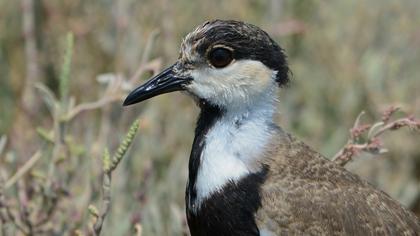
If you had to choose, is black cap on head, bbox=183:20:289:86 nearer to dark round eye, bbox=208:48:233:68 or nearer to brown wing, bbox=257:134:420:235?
dark round eye, bbox=208:48:233:68

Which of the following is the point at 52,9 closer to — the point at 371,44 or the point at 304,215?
the point at 371,44

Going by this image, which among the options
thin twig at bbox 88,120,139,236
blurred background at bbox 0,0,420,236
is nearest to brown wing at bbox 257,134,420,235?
thin twig at bbox 88,120,139,236

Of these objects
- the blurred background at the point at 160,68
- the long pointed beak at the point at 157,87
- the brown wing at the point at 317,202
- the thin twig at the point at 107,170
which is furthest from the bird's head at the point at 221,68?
the blurred background at the point at 160,68

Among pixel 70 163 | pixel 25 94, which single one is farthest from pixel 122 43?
pixel 70 163

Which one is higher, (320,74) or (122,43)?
(320,74)

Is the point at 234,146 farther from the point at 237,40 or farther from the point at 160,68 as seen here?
the point at 160,68

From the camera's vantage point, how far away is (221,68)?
10.7ft

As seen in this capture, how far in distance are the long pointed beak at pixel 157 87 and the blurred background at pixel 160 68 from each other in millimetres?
719

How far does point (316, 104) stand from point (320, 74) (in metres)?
0.26

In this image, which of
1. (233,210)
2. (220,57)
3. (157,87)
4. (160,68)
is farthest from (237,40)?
(160,68)

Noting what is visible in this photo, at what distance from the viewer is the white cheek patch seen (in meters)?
3.25

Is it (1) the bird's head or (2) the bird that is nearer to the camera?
(2) the bird

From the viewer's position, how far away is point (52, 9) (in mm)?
5680

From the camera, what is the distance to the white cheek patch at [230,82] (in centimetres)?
325
